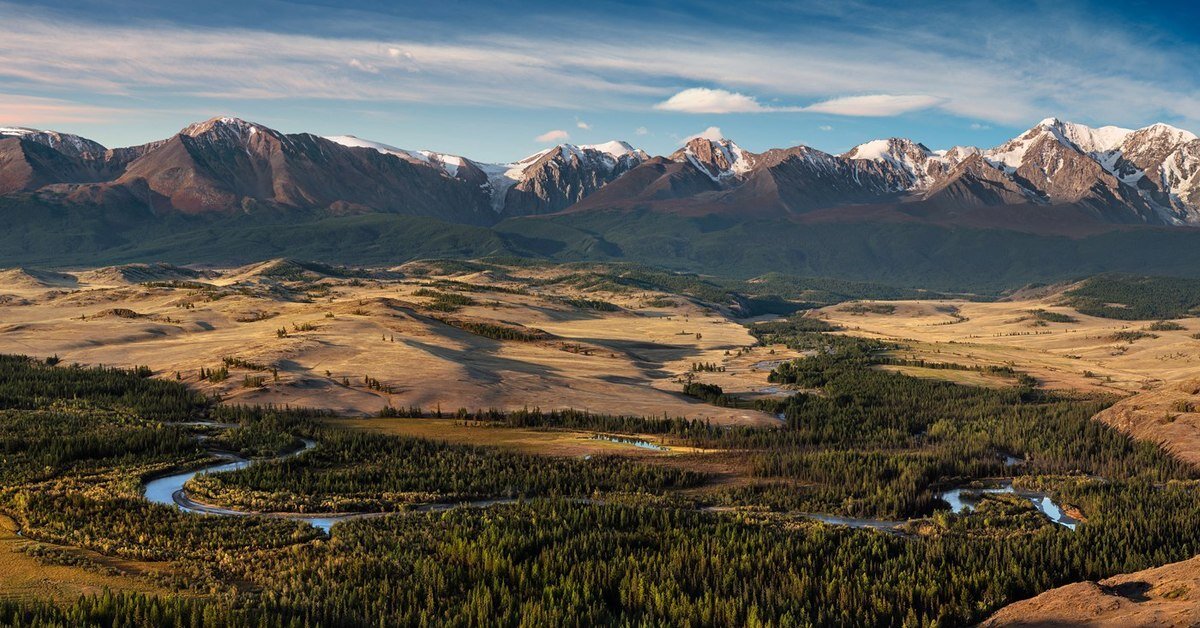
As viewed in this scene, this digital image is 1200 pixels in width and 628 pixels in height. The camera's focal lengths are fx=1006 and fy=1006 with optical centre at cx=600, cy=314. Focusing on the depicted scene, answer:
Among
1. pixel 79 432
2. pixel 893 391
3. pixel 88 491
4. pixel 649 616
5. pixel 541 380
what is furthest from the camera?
pixel 893 391

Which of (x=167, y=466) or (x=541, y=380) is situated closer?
(x=167, y=466)

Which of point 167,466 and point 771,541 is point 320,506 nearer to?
point 167,466

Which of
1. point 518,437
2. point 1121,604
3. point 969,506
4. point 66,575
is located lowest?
point 518,437

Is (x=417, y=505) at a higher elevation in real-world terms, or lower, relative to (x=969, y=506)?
lower

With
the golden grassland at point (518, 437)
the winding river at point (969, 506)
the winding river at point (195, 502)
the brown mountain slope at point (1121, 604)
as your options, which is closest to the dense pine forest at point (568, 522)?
the winding river at point (969, 506)

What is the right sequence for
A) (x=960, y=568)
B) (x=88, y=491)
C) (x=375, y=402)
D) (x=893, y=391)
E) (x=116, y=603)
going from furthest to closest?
(x=893, y=391) < (x=375, y=402) < (x=88, y=491) < (x=960, y=568) < (x=116, y=603)

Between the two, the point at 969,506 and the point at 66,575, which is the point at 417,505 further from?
the point at 969,506

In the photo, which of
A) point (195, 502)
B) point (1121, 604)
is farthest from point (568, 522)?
point (1121, 604)

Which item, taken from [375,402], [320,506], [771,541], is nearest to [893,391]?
[375,402]
